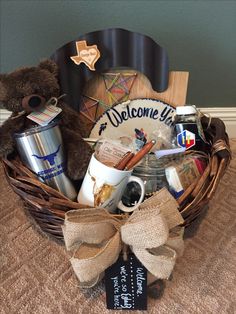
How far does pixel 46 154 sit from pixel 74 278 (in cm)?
25

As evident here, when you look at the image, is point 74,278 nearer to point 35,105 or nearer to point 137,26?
point 35,105

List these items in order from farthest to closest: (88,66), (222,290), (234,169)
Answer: (234,169)
(88,66)
(222,290)

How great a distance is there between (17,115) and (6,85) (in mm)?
64

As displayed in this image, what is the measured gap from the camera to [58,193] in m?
0.56

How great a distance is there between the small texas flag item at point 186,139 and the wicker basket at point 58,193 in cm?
5

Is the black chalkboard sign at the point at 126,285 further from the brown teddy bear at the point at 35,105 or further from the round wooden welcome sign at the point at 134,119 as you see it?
the round wooden welcome sign at the point at 134,119

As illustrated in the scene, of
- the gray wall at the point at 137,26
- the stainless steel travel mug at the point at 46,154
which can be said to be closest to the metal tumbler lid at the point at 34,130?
the stainless steel travel mug at the point at 46,154

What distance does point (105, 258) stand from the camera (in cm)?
49

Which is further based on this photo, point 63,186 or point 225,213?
point 225,213

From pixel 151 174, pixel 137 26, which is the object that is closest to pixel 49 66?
pixel 151 174

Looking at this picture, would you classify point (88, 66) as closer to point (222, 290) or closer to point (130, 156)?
point (130, 156)

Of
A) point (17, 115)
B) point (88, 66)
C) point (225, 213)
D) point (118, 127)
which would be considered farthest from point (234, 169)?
point (17, 115)

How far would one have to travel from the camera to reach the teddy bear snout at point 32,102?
602mm

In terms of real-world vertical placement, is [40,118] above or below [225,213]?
above
